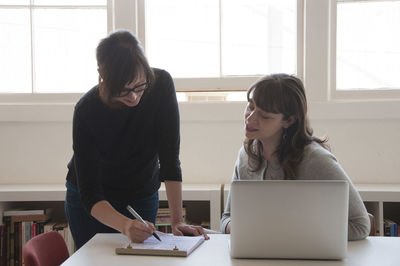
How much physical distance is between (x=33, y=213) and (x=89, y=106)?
→ 4.90 ft

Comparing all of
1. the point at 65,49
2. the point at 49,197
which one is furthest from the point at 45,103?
the point at 49,197

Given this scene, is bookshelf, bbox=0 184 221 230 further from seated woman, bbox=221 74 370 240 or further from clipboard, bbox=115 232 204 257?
clipboard, bbox=115 232 204 257

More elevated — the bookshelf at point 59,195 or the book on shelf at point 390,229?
the bookshelf at point 59,195

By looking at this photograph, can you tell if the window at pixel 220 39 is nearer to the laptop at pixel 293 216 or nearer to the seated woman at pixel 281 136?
the seated woman at pixel 281 136

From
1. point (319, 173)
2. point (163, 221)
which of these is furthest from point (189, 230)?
point (163, 221)

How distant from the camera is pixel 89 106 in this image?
1.78m

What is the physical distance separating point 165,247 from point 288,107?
0.75m

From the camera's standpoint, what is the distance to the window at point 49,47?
11.1 feet

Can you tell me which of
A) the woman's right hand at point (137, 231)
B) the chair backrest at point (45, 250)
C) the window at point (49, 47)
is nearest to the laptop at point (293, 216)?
the woman's right hand at point (137, 231)

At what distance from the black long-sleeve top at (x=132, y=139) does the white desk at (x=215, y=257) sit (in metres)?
0.34

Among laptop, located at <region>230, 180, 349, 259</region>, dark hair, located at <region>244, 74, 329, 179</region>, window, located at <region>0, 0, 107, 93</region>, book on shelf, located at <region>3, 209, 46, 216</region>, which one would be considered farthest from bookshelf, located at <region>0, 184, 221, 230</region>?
laptop, located at <region>230, 180, 349, 259</region>

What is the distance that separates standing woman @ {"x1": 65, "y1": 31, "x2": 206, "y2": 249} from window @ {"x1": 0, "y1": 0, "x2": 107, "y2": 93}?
5.04ft

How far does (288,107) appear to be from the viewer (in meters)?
1.89

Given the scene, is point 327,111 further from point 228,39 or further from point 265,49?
point 228,39
